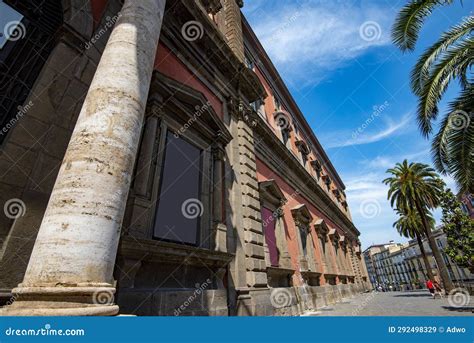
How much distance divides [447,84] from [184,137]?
7.54m

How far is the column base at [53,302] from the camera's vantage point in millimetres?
1777

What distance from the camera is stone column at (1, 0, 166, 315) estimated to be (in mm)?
1867

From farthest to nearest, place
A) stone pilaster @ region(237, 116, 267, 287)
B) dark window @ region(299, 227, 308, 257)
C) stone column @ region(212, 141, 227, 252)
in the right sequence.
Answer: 1. dark window @ region(299, 227, 308, 257)
2. stone pilaster @ region(237, 116, 267, 287)
3. stone column @ region(212, 141, 227, 252)

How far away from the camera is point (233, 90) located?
9008mm

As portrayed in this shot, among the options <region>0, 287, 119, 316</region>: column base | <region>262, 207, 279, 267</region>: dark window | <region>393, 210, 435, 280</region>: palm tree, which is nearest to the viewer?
<region>0, 287, 119, 316</region>: column base

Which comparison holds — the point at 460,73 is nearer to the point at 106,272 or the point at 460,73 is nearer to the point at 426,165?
the point at 106,272

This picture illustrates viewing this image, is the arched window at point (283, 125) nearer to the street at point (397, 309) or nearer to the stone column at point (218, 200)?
the stone column at point (218, 200)

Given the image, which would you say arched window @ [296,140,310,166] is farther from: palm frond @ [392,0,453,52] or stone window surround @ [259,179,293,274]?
palm frond @ [392,0,453,52]

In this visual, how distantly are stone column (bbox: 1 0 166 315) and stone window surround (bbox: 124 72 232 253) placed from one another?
70.2 inches

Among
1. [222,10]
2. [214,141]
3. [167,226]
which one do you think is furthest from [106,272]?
[222,10]

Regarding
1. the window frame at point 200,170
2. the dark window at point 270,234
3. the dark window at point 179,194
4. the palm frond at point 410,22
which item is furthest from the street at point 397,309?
the palm frond at point 410,22

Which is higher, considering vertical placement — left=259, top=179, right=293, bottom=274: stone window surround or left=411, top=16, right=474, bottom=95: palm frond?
left=411, top=16, right=474, bottom=95: palm frond

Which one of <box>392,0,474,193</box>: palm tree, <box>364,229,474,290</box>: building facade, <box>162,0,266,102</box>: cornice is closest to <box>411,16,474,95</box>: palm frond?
<box>392,0,474,193</box>: palm tree

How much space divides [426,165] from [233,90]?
19.4m
